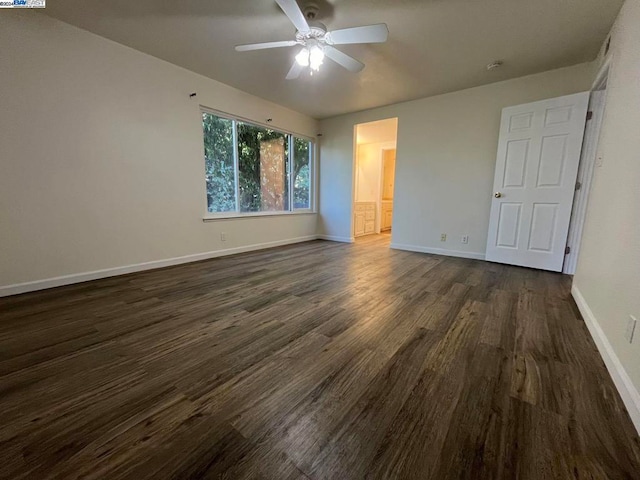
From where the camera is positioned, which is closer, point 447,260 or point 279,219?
point 447,260

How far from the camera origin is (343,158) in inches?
201

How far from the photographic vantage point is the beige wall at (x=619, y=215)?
1260mm

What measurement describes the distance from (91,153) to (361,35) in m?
2.80

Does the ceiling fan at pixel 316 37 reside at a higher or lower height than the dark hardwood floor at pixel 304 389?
higher

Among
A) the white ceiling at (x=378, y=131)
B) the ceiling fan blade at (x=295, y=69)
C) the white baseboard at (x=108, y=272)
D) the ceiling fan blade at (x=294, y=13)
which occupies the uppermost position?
the white ceiling at (x=378, y=131)

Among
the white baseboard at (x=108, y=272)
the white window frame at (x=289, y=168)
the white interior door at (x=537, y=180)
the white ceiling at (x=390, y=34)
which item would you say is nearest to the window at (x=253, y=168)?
the white window frame at (x=289, y=168)

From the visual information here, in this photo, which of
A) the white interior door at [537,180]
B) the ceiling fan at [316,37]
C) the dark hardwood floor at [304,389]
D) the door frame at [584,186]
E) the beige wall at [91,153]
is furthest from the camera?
the white interior door at [537,180]

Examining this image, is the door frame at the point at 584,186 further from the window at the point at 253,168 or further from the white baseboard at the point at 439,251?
the window at the point at 253,168

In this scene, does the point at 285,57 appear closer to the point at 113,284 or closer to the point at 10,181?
the point at 10,181

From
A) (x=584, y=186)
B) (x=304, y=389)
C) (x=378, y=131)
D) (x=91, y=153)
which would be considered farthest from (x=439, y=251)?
(x=91, y=153)

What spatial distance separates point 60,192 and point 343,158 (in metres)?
4.11

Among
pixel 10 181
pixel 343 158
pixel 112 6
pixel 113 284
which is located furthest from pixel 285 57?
pixel 113 284

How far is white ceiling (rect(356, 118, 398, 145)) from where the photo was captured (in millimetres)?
4887

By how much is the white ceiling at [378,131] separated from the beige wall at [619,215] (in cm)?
296
